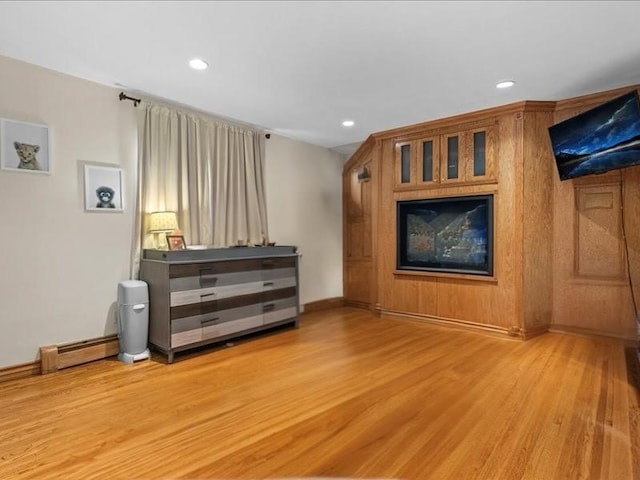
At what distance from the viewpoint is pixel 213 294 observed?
3.63 m

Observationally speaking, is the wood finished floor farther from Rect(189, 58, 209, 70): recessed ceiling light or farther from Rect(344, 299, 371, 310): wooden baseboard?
Rect(189, 58, 209, 70): recessed ceiling light

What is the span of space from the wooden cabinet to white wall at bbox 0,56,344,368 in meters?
3.37

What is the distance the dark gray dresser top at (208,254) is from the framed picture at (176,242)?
0.60 feet

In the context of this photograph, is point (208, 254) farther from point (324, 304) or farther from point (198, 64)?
point (324, 304)

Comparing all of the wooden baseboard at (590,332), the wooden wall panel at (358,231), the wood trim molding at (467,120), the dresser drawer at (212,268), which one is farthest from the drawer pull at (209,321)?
the wooden baseboard at (590,332)

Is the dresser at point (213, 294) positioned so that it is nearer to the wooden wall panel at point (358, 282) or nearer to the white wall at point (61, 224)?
the white wall at point (61, 224)

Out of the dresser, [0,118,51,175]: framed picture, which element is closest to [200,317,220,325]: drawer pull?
the dresser

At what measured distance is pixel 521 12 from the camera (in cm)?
229

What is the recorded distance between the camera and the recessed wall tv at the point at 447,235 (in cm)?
426

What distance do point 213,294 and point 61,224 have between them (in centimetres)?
150

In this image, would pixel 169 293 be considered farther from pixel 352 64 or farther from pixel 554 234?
pixel 554 234

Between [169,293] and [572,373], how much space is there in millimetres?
3573

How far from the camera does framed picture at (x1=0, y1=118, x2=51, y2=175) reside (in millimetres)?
2889

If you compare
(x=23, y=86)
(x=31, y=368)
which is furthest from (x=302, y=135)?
(x=31, y=368)
